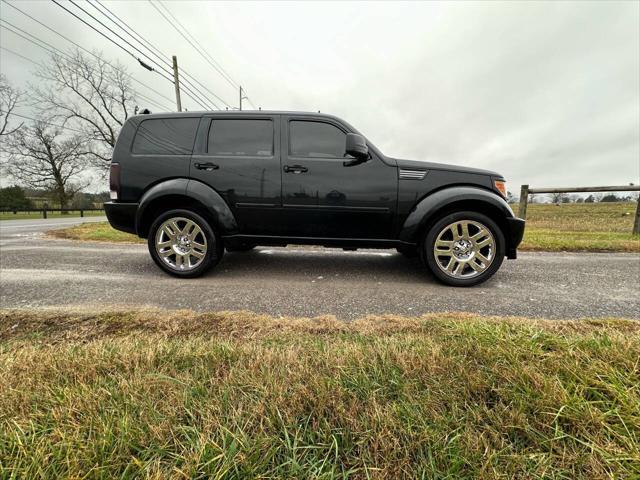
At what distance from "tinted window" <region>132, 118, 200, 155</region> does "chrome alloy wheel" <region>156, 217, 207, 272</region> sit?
2.80 ft

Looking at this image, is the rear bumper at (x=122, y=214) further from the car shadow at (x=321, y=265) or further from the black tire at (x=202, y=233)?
the car shadow at (x=321, y=265)

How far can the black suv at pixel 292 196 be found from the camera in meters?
3.03

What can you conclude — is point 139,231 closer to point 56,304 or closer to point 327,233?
point 56,304

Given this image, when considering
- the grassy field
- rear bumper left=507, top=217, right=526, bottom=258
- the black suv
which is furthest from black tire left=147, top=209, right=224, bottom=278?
rear bumper left=507, top=217, right=526, bottom=258

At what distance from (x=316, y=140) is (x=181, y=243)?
2004mm

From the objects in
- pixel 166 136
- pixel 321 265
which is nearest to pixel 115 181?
pixel 166 136

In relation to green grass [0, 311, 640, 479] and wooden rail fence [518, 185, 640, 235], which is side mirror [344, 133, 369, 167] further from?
wooden rail fence [518, 185, 640, 235]

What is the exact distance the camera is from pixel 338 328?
184 centimetres

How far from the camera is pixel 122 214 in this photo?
130 inches

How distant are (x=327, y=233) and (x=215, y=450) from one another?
2.50m

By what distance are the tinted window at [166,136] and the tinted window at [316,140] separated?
1.22 m

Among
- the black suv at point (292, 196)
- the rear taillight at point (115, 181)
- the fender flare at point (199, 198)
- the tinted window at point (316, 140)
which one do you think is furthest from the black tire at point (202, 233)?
the tinted window at point (316, 140)

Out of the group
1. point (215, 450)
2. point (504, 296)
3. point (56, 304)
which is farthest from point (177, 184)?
point (504, 296)

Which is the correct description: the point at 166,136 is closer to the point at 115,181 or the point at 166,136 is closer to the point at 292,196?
the point at 115,181
